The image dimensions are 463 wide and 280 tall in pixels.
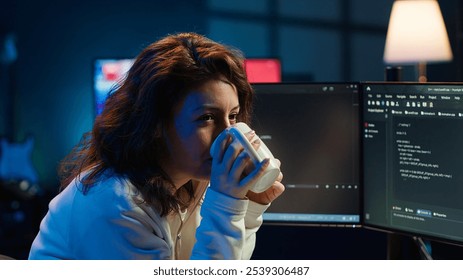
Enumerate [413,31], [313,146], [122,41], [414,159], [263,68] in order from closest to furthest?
[414,159]
[313,146]
[413,31]
[263,68]
[122,41]

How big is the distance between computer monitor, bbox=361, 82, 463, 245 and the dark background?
4.15 m

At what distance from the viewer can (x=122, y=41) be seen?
586 centimetres

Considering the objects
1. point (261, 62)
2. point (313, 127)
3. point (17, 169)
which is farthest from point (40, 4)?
point (313, 127)

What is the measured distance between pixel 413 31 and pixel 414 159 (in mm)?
2350

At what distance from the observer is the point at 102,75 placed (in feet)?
17.1

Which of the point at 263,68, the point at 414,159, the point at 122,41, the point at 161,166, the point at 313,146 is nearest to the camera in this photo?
the point at 161,166

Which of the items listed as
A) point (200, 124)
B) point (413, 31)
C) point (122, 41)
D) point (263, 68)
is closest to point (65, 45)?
point (122, 41)

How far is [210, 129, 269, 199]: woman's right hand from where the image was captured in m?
1.13

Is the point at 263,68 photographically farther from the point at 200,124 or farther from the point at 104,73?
the point at 200,124

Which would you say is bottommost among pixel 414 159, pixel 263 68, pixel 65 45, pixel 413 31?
pixel 414 159

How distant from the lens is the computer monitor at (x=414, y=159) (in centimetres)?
143

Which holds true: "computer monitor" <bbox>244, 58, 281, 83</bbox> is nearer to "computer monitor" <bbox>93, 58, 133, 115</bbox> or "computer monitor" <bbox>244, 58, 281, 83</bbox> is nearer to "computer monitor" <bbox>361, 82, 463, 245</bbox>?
"computer monitor" <bbox>93, 58, 133, 115</bbox>
